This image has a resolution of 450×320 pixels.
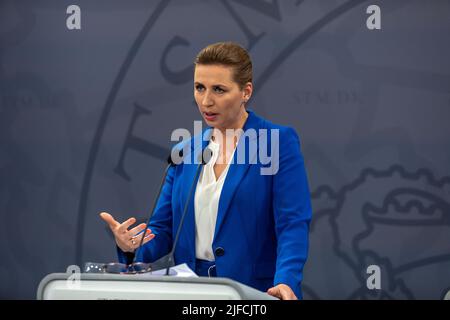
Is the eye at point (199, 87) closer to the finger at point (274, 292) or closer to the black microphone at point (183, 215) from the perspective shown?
the black microphone at point (183, 215)

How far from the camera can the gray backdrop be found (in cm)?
464

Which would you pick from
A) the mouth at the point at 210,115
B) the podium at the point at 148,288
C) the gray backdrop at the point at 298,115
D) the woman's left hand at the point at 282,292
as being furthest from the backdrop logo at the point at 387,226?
the podium at the point at 148,288

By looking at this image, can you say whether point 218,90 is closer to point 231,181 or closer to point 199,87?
point 199,87

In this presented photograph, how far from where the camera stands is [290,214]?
7.34 ft

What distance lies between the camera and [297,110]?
15.3 feet

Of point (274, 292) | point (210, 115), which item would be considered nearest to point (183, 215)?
point (274, 292)

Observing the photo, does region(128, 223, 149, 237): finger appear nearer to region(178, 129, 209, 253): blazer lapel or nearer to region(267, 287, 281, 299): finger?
region(178, 129, 209, 253): blazer lapel

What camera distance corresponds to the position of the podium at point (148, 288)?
1570 millimetres

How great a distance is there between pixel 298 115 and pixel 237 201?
2444mm

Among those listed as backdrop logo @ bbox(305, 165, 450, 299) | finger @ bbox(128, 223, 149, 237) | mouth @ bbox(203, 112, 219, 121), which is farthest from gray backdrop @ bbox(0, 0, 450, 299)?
finger @ bbox(128, 223, 149, 237)

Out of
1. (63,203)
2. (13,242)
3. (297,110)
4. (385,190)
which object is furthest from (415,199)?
(13,242)
